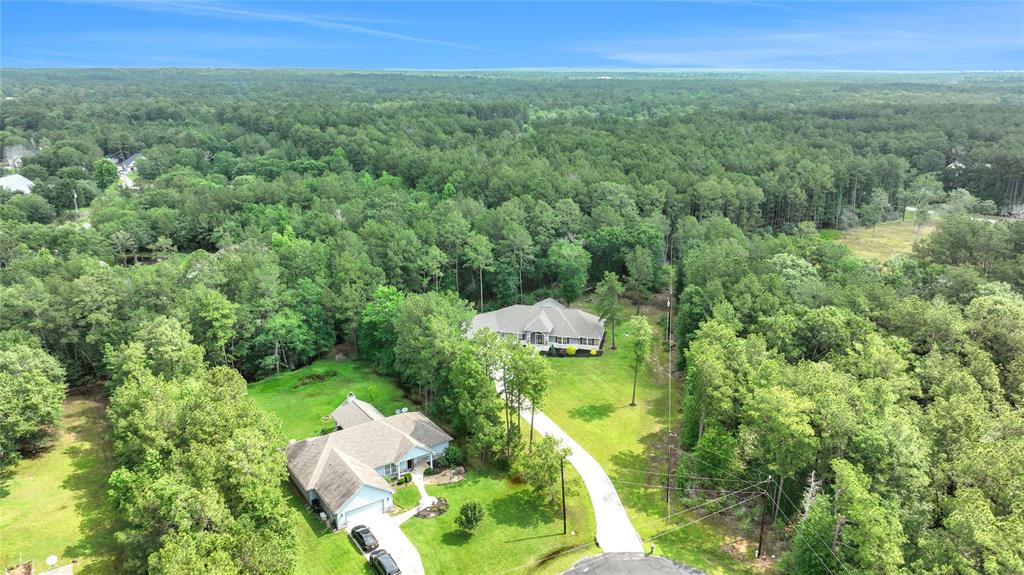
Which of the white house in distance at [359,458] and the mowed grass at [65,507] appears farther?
the white house in distance at [359,458]

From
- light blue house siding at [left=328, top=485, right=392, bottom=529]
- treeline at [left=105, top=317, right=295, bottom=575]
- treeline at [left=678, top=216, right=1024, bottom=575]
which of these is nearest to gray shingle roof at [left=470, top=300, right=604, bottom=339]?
treeline at [left=678, top=216, right=1024, bottom=575]

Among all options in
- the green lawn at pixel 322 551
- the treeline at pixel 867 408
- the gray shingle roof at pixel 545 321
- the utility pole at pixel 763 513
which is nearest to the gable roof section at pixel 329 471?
the green lawn at pixel 322 551

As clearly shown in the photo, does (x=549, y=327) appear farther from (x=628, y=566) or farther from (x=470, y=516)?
(x=628, y=566)

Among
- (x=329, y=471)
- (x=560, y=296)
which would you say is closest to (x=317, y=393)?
(x=329, y=471)

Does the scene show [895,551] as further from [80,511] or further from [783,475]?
[80,511]

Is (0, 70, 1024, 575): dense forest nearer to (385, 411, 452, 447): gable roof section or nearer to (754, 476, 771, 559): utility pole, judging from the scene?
(754, 476, 771, 559): utility pole

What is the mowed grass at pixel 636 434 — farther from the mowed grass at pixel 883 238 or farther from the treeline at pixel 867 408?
the mowed grass at pixel 883 238
